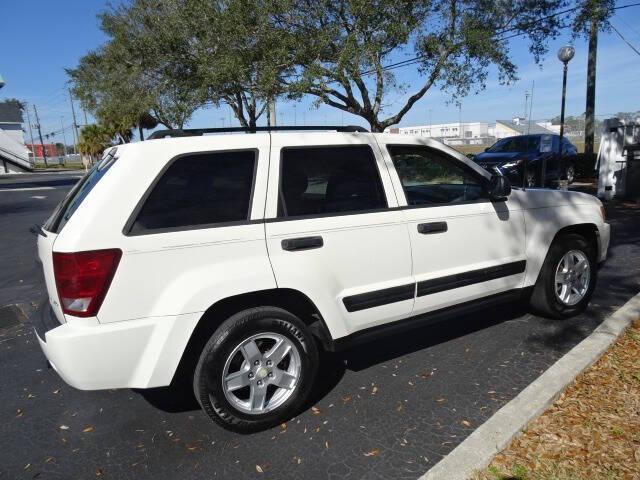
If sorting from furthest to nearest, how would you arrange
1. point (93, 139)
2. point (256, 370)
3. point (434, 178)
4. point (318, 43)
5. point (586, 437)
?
point (93, 139), point (318, 43), point (434, 178), point (256, 370), point (586, 437)

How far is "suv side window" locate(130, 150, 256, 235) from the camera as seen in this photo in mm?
2629

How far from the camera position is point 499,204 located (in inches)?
150

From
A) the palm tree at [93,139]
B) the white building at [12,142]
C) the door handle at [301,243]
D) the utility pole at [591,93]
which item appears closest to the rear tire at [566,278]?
Answer: the door handle at [301,243]

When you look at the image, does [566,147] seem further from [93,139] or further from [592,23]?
[93,139]

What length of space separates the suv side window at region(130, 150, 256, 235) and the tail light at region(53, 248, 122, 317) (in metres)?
0.20

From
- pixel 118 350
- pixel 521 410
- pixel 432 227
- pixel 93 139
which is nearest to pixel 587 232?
pixel 432 227

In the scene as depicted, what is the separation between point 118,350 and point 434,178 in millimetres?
2617

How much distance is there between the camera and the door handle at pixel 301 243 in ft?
9.41

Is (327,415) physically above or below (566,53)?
below

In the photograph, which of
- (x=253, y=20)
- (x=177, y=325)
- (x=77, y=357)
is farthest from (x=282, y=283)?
(x=253, y=20)

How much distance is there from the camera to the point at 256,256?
9.16 feet

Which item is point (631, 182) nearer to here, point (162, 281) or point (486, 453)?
point (486, 453)

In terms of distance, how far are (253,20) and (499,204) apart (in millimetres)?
9595

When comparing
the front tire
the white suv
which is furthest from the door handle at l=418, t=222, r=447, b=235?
the front tire
